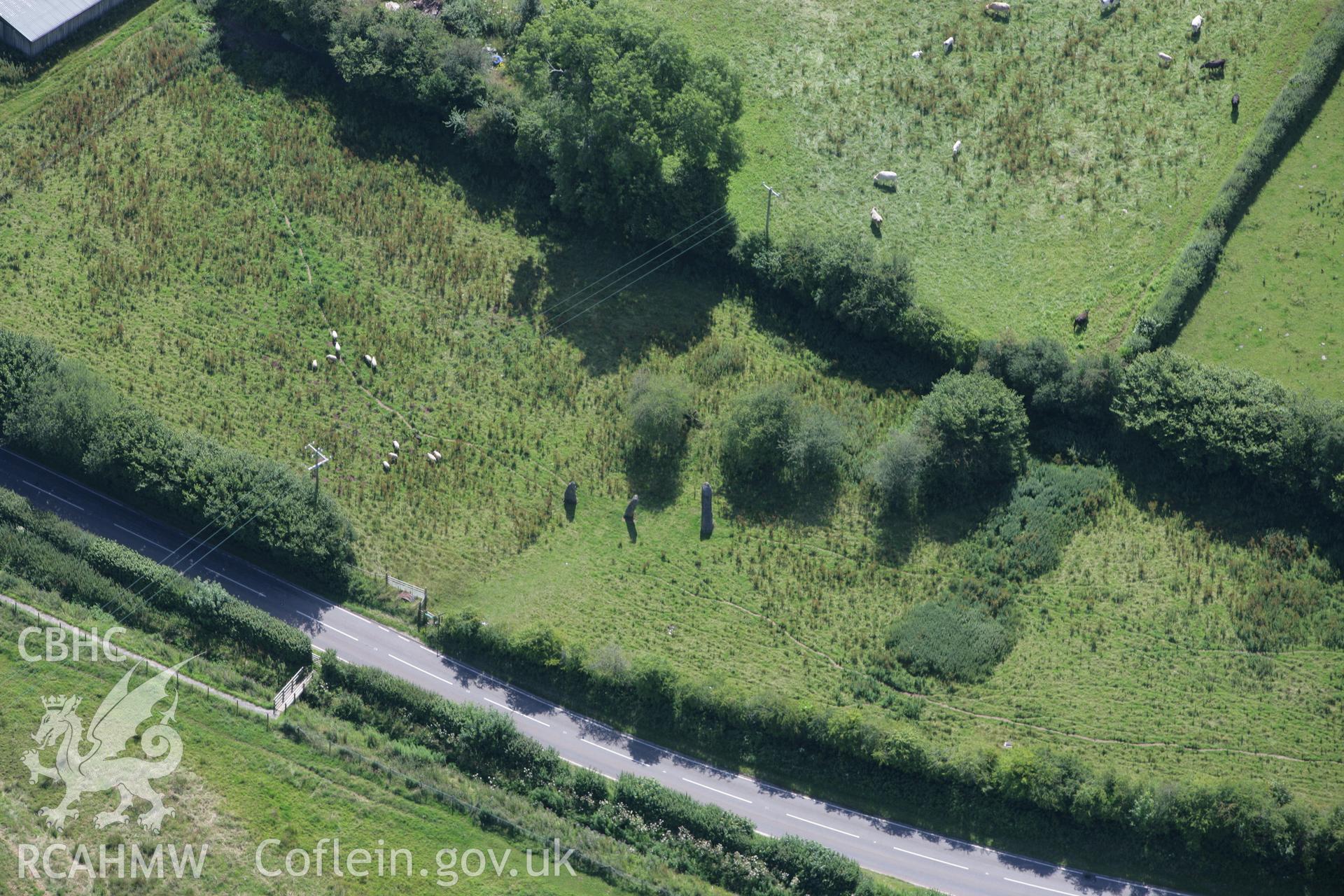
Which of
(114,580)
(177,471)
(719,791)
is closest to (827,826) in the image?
(719,791)

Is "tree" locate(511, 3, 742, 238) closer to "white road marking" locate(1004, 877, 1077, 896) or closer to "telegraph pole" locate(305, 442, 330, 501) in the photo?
"telegraph pole" locate(305, 442, 330, 501)

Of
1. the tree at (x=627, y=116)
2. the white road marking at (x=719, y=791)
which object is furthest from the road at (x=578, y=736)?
the tree at (x=627, y=116)

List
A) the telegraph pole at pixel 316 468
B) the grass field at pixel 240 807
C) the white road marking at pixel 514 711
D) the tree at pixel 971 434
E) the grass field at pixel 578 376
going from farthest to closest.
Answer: the tree at pixel 971 434
the telegraph pole at pixel 316 468
the white road marking at pixel 514 711
the grass field at pixel 578 376
the grass field at pixel 240 807

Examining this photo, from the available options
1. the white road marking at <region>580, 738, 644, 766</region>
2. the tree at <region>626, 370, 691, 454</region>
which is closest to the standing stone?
the tree at <region>626, 370, 691, 454</region>

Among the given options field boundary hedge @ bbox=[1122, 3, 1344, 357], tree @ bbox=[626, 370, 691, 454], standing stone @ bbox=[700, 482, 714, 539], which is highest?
field boundary hedge @ bbox=[1122, 3, 1344, 357]

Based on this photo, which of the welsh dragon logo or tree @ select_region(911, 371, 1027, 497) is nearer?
the welsh dragon logo

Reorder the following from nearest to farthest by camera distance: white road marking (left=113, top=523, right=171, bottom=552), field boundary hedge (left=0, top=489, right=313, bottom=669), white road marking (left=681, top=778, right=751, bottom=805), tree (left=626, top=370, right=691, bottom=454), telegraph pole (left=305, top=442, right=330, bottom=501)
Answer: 1. white road marking (left=681, top=778, right=751, bottom=805)
2. field boundary hedge (left=0, top=489, right=313, bottom=669)
3. telegraph pole (left=305, top=442, right=330, bottom=501)
4. white road marking (left=113, top=523, right=171, bottom=552)
5. tree (left=626, top=370, right=691, bottom=454)

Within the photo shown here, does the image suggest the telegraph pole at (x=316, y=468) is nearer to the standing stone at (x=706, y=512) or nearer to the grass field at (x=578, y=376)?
the grass field at (x=578, y=376)
